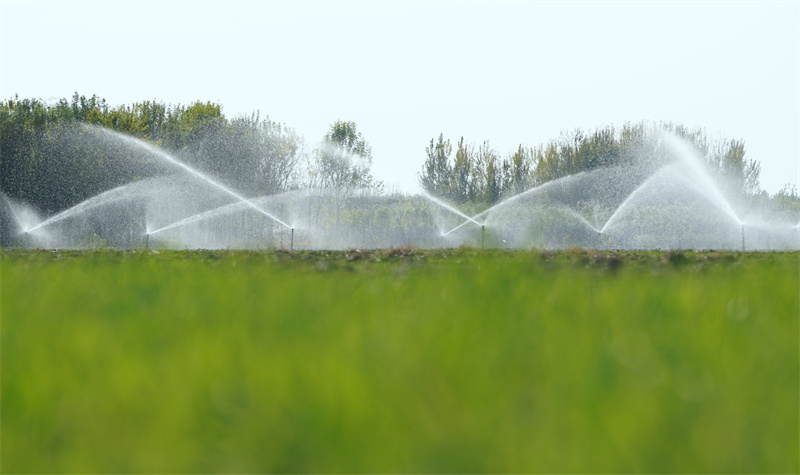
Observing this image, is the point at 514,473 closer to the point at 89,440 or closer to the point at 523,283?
the point at 89,440

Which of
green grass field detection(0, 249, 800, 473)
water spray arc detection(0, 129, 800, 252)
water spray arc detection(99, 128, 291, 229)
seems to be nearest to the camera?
green grass field detection(0, 249, 800, 473)

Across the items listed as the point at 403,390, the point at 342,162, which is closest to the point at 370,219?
the point at 342,162

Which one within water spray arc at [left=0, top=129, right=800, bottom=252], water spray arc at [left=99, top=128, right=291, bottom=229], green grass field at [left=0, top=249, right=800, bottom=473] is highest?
water spray arc at [left=99, top=128, right=291, bottom=229]

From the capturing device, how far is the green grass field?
1749mm

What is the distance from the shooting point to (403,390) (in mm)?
2094

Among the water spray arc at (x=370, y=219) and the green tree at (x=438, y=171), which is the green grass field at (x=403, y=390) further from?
the green tree at (x=438, y=171)

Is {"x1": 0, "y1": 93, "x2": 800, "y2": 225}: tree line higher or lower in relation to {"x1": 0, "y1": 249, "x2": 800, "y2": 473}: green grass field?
higher

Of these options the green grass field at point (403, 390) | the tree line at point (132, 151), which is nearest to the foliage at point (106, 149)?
the tree line at point (132, 151)

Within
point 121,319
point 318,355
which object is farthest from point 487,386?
point 121,319

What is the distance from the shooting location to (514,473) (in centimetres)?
164

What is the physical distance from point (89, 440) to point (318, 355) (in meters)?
0.80

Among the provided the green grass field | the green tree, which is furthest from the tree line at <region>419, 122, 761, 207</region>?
the green grass field

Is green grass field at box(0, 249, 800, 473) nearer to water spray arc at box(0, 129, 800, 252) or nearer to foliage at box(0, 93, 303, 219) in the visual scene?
water spray arc at box(0, 129, 800, 252)

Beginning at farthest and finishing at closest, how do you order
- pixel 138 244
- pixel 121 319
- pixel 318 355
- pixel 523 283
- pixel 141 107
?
1. pixel 141 107
2. pixel 138 244
3. pixel 523 283
4. pixel 121 319
5. pixel 318 355
